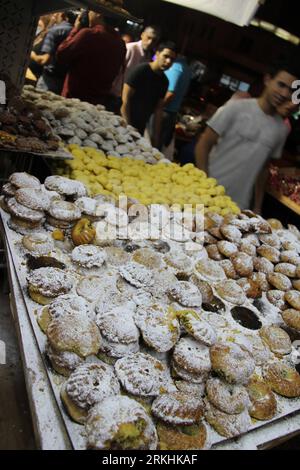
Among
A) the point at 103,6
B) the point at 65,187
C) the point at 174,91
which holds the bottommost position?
the point at 65,187

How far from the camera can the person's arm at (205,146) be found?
3656mm

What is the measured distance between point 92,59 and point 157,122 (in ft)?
4.97

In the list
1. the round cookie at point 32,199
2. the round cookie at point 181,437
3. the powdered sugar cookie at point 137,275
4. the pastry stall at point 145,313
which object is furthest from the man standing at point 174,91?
the round cookie at point 181,437

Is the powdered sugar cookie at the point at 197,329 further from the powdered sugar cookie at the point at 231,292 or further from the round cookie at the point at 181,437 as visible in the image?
the powdered sugar cookie at the point at 231,292

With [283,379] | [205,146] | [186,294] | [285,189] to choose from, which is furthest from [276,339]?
[285,189]

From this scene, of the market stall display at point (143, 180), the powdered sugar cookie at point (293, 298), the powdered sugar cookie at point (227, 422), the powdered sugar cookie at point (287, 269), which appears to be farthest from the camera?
the market stall display at point (143, 180)

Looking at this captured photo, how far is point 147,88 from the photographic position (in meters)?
4.97

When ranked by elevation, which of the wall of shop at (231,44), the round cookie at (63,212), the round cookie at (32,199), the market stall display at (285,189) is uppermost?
the wall of shop at (231,44)

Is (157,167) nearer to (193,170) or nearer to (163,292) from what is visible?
(193,170)

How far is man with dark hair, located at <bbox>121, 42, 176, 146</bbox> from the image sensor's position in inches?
181

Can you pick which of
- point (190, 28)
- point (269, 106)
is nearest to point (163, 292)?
point (269, 106)

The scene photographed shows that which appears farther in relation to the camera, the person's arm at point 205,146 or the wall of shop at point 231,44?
the wall of shop at point 231,44

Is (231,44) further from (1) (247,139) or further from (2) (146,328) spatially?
(2) (146,328)

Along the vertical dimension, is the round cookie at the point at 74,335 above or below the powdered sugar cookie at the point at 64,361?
above
